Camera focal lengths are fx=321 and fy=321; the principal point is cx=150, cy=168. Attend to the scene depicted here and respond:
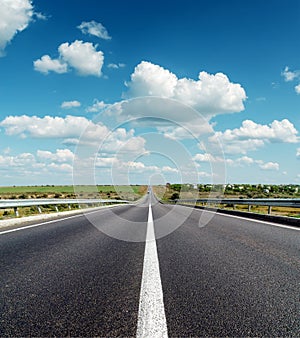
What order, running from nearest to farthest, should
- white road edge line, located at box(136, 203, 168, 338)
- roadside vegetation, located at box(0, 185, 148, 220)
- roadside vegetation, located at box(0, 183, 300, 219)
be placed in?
white road edge line, located at box(136, 203, 168, 338)
roadside vegetation, located at box(0, 185, 148, 220)
roadside vegetation, located at box(0, 183, 300, 219)

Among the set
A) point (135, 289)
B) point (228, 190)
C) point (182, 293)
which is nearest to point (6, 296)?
point (135, 289)

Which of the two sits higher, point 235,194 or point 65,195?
point 235,194

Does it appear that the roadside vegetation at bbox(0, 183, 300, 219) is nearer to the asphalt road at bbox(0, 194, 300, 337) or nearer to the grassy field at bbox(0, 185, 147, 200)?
the grassy field at bbox(0, 185, 147, 200)

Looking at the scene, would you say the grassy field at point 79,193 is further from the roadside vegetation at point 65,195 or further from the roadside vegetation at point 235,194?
the roadside vegetation at point 235,194

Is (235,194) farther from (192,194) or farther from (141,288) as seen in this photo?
(141,288)

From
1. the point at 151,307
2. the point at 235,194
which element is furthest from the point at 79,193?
the point at 235,194

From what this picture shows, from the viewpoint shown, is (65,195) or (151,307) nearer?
(151,307)

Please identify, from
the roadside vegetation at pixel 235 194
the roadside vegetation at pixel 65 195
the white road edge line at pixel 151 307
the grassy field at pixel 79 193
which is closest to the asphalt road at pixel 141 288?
the white road edge line at pixel 151 307

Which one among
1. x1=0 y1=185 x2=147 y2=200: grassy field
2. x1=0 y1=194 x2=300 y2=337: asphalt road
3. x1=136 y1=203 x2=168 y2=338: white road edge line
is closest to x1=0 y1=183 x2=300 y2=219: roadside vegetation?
x1=0 y1=185 x2=147 y2=200: grassy field

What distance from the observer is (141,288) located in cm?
402

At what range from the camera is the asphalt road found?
284 centimetres

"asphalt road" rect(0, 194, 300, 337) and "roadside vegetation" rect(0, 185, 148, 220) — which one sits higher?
"asphalt road" rect(0, 194, 300, 337)

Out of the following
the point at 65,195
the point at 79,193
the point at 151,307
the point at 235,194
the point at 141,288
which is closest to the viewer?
the point at 151,307

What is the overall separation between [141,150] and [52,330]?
111ft
